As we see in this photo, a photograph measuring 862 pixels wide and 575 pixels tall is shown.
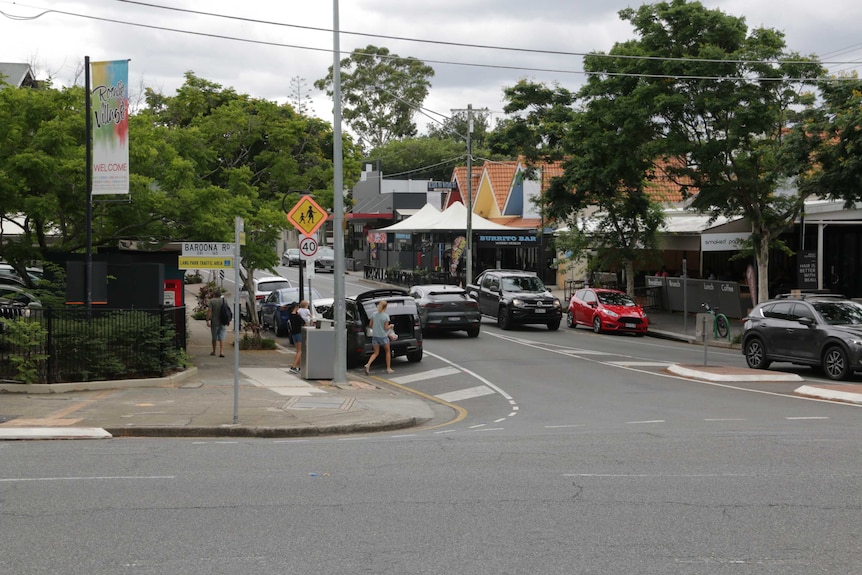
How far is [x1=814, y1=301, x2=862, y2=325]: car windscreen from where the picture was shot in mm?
20359

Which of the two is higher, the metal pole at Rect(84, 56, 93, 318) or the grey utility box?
the metal pole at Rect(84, 56, 93, 318)

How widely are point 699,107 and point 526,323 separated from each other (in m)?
9.03

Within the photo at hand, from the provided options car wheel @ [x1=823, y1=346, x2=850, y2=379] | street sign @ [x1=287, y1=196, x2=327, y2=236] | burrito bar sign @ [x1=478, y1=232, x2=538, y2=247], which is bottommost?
car wheel @ [x1=823, y1=346, x2=850, y2=379]

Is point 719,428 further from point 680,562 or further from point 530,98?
point 530,98

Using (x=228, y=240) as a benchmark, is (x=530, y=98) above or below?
above

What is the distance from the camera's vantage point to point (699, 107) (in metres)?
27.3

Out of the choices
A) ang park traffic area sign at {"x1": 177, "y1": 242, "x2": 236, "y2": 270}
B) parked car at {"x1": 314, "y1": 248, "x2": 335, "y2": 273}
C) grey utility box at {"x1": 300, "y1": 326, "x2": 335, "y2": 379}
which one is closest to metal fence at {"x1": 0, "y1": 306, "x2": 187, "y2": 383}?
grey utility box at {"x1": 300, "y1": 326, "x2": 335, "y2": 379}

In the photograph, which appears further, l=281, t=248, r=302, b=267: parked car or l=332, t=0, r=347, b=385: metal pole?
l=281, t=248, r=302, b=267: parked car

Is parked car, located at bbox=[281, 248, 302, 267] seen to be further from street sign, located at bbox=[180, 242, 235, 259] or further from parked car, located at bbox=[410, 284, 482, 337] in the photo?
street sign, located at bbox=[180, 242, 235, 259]

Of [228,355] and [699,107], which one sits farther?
[699,107]

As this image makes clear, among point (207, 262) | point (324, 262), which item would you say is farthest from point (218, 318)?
point (324, 262)

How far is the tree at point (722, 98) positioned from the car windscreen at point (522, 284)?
597 centimetres

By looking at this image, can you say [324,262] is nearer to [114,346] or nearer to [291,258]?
[291,258]

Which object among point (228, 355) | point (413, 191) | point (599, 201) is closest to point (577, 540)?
point (228, 355)
